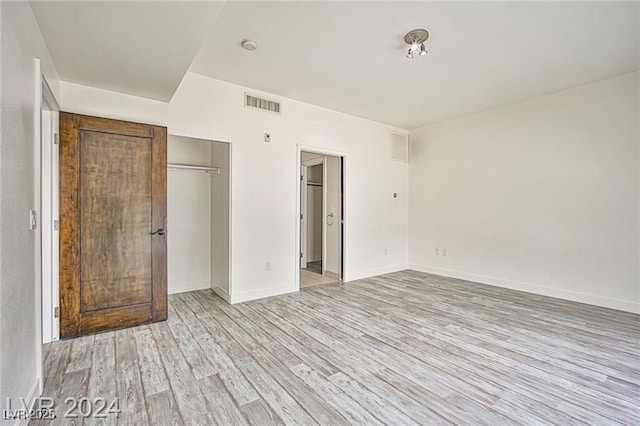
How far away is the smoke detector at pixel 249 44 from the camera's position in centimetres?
291

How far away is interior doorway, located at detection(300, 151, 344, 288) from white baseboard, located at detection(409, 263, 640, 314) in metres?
A: 1.94

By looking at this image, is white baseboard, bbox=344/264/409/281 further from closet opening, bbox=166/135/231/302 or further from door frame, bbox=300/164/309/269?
closet opening, bbox=166/135/231/302

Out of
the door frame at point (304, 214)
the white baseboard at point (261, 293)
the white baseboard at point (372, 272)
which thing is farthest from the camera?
the door frame at point (304, 214)

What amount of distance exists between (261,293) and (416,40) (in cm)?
352

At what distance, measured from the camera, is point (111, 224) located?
9.99ft

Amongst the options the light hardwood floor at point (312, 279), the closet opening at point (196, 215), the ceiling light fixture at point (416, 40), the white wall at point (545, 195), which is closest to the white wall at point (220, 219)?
the closet opening at point (196, 215)

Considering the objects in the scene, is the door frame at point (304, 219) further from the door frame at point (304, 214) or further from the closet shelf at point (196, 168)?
the closet shelf at point (196, 168)

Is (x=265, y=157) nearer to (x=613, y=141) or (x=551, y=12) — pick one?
(x=551, y=12)

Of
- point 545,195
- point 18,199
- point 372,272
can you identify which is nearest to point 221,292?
point 372,272

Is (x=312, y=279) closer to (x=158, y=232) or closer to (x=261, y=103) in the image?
(x=158, y=232)

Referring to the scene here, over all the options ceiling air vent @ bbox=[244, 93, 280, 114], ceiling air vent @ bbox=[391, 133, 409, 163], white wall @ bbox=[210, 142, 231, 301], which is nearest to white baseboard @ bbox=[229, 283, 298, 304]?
white wall @ bbox=[210, 142, 231, 301]

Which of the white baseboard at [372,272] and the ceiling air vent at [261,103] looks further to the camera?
the white baseboard at [372,272]

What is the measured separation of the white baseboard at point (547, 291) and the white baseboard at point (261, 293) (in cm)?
296

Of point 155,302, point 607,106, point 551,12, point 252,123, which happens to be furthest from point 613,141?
point 155,302
